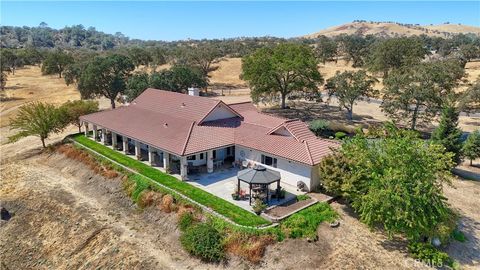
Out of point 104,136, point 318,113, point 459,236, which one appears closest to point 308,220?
point 459,236

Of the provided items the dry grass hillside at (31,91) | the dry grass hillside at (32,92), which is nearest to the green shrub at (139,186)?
the dry grass hillside at (32,92)

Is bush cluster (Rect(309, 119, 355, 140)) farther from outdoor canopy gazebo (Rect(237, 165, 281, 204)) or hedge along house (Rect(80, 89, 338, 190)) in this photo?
outdoor canopy gazebo (Rect(237, 165, 281, 204))

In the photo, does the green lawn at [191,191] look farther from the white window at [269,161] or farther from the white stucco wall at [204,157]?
the white window at [269,161]

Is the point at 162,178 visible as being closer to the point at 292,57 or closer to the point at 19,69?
the point at 292,57

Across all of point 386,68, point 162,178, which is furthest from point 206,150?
point 386,68

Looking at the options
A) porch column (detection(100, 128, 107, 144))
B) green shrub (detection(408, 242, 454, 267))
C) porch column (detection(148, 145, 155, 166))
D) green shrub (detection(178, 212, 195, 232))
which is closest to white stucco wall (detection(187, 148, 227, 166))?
porch column (detection(148, 145, 155, 166))
